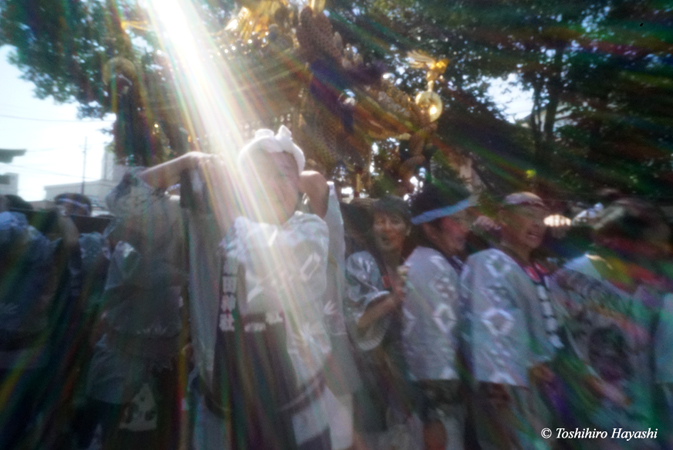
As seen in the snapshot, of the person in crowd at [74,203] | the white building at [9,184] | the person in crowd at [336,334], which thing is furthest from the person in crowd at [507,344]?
the person in crowd at [74,203]

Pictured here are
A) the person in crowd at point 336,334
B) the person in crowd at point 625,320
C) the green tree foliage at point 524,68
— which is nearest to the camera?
the person in crowd at point 336,334

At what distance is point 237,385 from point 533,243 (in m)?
1.55

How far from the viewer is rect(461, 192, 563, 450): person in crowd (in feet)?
6.53

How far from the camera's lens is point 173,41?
2355mm

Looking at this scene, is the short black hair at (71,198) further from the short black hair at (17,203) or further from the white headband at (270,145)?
the white headband at (270,145)

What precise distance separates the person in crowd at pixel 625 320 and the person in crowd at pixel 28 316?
2626mm

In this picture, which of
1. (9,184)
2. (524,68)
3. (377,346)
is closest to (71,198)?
(9,184)

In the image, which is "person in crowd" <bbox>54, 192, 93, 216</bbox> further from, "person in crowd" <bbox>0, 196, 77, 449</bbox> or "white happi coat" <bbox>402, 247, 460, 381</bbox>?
"white happi coat" <bbox>402, 247, 460, 381</bbox>

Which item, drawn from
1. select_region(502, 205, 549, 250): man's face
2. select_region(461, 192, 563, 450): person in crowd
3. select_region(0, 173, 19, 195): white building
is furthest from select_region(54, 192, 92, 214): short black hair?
select_region(502, 205, 549, 250): man's face

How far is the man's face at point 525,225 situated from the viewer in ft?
7.70

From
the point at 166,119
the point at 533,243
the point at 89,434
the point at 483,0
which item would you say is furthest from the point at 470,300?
the point at 483,0

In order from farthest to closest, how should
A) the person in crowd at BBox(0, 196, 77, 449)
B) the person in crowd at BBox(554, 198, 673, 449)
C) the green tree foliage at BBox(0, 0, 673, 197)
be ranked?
the green tree foliage at BBox(0, 0, 673, 197) → the person in crowd at BBox(0, 196, 77, 449) → the person in crowd at BBox(554, 198, 673, 449)

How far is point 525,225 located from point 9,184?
10.9 ft

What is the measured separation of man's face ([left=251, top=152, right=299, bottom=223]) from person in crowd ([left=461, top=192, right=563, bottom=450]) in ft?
3.02
